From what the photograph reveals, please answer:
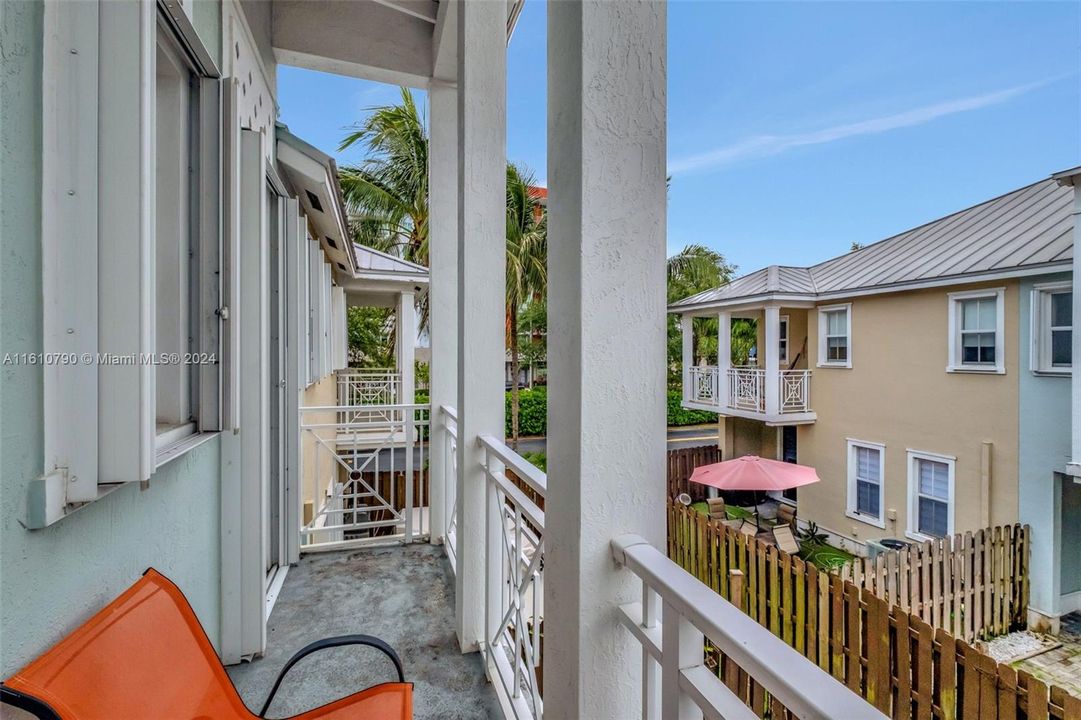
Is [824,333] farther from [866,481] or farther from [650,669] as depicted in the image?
[650,669]

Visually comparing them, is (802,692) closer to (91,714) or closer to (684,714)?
(684,714)

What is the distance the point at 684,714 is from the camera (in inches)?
29.4

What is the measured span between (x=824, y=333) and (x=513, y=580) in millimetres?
2754

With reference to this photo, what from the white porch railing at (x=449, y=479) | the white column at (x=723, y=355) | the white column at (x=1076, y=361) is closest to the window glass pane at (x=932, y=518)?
the white column at (x=723, y=355)

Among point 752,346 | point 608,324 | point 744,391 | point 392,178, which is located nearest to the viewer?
point 608,324

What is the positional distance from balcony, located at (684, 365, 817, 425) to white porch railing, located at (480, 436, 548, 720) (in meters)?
1.80

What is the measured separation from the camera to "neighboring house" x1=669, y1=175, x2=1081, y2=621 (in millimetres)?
1708

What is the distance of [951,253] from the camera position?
2.45m

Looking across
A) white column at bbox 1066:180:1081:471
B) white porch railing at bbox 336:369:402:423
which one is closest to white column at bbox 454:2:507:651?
white column at bbox 1066:180:1081:471

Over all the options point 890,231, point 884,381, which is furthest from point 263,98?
point 884,381

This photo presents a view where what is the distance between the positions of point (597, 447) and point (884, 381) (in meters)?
2.97

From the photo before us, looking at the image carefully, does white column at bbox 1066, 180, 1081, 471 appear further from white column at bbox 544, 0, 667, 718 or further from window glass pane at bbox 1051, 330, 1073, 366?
white column at bbox 544, 0, 667, 718

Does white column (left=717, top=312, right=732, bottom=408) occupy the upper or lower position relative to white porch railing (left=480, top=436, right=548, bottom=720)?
upper

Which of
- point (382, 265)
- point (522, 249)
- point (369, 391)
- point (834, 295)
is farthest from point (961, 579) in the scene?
point (369, 391)
